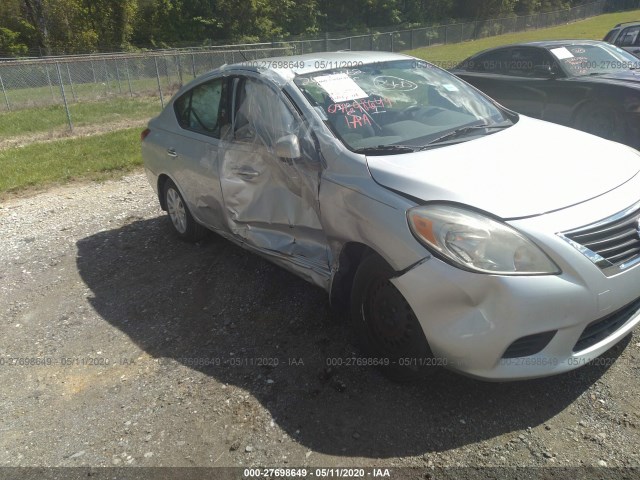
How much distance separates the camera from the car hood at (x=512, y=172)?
2531 millimetres

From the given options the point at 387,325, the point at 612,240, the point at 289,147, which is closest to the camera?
the point at 612,240

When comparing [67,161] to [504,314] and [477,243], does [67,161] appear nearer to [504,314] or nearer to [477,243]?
[477,243]

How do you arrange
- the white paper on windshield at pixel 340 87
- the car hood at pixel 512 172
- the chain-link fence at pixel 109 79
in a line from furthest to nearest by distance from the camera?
the chain-link fence at pixel 109 79, the white paper on windshield at pixel 340 87, the car hood at pixel 512 172

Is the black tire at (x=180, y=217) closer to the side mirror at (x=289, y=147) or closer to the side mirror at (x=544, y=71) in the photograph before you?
the side mirror at (x=289, y=147)

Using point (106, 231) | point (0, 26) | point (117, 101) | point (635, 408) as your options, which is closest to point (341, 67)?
point (635, 408)

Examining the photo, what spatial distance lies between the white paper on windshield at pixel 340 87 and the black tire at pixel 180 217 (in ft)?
6.66

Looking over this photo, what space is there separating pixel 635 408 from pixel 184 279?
343 centimetres

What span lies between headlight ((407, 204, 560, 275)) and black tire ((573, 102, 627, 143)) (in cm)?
509

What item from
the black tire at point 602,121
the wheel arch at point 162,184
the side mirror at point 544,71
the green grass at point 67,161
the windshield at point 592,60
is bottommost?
the green grass at point 67,161

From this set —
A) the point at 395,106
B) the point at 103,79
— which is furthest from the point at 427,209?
the point at 103,79

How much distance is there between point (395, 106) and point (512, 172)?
3.53 ft

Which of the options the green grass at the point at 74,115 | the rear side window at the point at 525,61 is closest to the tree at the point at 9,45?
the green grass at the point at 74,115

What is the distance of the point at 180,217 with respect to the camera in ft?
17.1

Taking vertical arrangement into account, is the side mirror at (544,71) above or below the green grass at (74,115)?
above
